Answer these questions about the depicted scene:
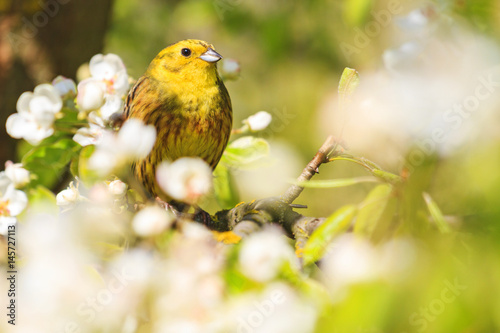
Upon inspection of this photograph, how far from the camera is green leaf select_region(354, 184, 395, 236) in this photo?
764 mm

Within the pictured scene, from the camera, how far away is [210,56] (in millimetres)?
1762

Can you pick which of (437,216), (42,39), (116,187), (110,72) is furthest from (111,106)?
(42,39)

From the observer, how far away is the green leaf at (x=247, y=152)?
1412 millimetres

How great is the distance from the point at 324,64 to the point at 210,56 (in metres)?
2.49

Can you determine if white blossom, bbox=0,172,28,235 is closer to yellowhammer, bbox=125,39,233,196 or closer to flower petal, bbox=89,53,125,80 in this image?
flower petal, bbox=89,53,125,80

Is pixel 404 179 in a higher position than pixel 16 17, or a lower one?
higher

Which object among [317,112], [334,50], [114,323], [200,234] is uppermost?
[200,234]

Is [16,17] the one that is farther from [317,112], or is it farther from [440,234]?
[317,112]

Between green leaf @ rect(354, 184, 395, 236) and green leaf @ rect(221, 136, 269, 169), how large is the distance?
643 mm

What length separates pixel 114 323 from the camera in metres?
0.77

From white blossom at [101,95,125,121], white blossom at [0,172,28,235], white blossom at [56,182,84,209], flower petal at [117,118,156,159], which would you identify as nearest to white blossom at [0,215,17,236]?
white blossom at [0,172,28,235]

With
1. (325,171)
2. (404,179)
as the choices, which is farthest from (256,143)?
(325,171)

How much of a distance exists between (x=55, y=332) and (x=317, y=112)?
134 inches

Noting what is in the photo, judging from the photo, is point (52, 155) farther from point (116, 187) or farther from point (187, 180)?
point (187, 180)
